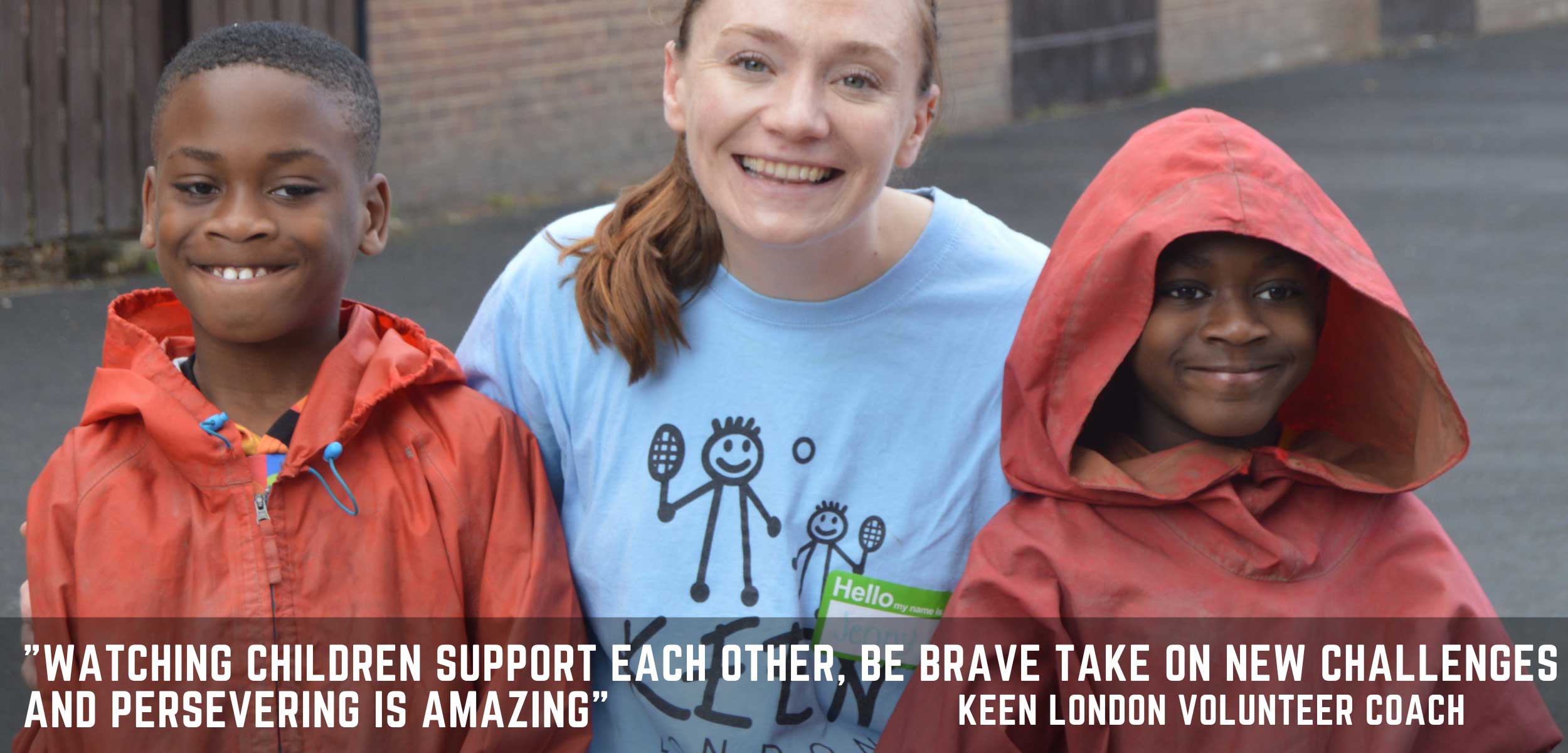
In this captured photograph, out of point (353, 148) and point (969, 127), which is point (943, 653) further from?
point (969, 127)

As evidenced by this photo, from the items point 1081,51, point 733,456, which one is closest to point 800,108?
point 733,456

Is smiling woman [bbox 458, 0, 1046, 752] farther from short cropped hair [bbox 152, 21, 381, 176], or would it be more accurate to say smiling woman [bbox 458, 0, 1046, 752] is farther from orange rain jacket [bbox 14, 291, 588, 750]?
short cropped hair [bbox 152, 21, 381, 176]

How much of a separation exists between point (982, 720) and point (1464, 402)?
5.15 meters

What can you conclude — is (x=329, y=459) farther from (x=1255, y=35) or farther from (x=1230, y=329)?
(x=1255, y=35)

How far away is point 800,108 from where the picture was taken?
98.7 inches

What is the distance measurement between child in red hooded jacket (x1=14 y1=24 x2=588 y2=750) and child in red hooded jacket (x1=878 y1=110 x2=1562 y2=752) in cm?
67

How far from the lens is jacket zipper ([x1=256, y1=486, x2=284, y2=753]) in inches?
97.6

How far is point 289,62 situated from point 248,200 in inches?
8.7

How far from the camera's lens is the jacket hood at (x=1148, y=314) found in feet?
8.48

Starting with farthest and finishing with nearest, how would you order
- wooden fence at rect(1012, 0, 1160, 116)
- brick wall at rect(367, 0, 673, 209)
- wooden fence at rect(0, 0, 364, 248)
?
wooden fence at rect(1012, 0, 1160, 116) < brick wall at rect(367, 0, 673, 209) < wooden fence at rect(0, 0, 364, 248)

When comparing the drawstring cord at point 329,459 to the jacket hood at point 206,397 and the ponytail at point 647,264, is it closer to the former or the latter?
the jacket hood at point 206,397

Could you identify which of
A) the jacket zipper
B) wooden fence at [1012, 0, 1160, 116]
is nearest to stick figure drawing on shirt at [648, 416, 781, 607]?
the jacket zipper

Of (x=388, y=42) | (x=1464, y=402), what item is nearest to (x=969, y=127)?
(x=388, y=42)

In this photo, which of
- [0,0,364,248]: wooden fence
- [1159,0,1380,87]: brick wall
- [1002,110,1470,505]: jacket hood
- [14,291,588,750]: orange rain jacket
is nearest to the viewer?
[14,291,588,750]: orange rain jacket
